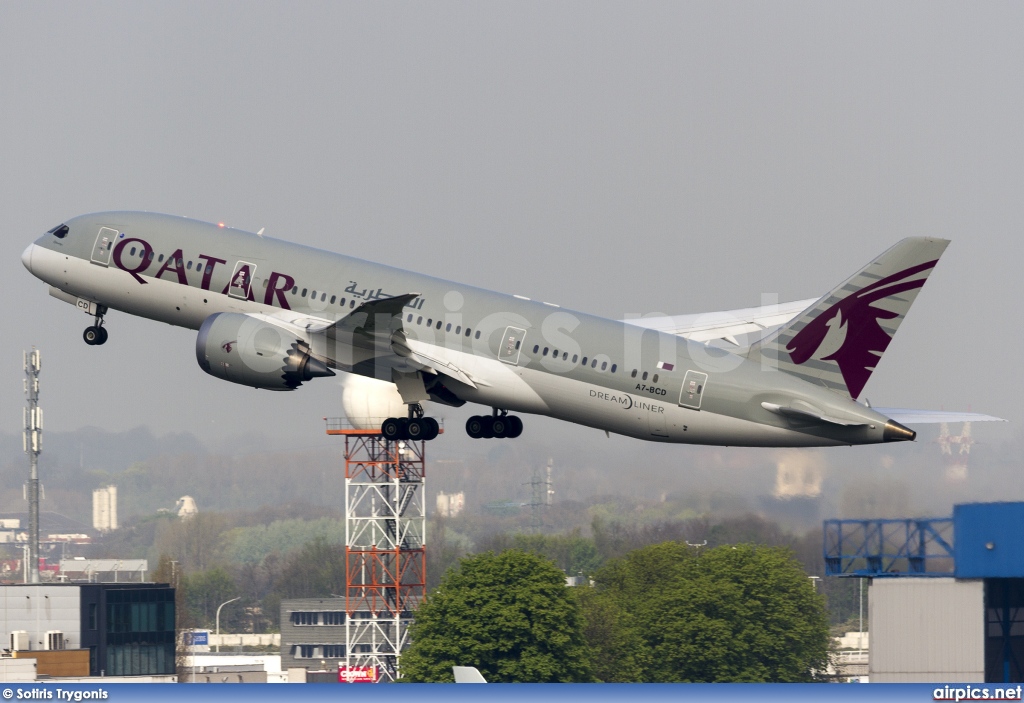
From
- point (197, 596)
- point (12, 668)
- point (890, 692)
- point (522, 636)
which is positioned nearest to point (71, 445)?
point (197, 596)


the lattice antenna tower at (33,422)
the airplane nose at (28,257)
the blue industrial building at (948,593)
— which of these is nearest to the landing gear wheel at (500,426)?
the airplane nose at (28,257)

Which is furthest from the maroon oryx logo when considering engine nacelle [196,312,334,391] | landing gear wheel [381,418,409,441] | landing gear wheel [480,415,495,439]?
engine nacelle [196,312,334,391]

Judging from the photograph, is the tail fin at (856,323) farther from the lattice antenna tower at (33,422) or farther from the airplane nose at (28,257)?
the lattice antenna tower at (33,422)

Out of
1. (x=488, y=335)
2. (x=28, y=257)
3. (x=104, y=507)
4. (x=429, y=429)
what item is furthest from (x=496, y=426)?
(x=104, y=507)

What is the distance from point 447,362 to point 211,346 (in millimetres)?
7087

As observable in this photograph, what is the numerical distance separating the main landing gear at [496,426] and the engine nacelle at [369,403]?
1360 inches

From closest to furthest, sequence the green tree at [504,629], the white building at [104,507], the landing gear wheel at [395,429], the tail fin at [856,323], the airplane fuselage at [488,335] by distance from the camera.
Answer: the tail fin at [856,323] < the airplane fuselage at [488,335] < the landing gear wheel at [395,429] < the green tree at [504,629] < the white building at [104,507]

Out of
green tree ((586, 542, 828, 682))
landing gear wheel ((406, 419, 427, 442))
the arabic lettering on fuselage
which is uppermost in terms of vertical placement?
the arabic lettering on fuselage

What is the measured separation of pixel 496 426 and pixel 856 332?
1339 cm

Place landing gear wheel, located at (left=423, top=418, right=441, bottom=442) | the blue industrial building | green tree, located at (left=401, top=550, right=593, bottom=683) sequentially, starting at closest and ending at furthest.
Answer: landing gear wheel, located at (left=423, top=418, right=441, bottom=442)
the blue industrial building
green tree, located at (left=401, top=550, right=593, bottom=683)

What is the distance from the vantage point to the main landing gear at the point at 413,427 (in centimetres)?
5247

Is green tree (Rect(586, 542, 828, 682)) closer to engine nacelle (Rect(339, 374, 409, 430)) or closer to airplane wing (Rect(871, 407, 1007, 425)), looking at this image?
engine nacelle (Rect(339, 374, 409, 430))

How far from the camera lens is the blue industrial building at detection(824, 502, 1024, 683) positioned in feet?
218

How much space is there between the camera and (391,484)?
102 meters
